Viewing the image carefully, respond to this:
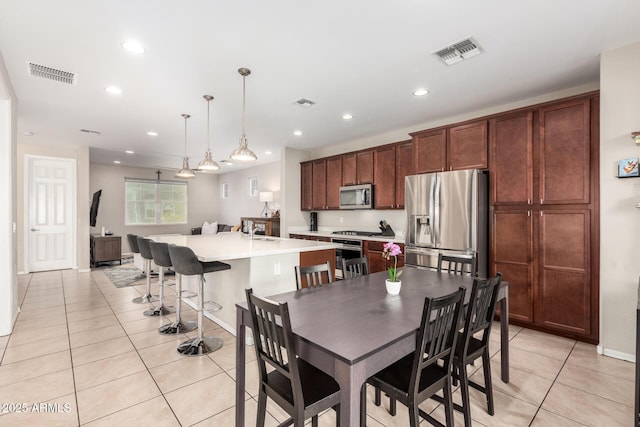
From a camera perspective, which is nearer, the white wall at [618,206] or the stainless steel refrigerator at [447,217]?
the white wall at [618,206]

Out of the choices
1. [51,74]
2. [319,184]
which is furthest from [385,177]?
[51,74]

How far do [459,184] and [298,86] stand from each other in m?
2.24

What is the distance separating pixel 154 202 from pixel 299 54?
8.64m

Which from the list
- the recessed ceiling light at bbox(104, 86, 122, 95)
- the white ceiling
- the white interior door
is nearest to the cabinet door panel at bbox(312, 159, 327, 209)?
the white ceiling

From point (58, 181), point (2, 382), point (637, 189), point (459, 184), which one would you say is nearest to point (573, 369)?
point (637, 189)

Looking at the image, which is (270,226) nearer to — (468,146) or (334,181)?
(334,181)

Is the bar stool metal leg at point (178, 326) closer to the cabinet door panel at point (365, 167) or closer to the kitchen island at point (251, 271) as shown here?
the kitchen island at point (251, 271)

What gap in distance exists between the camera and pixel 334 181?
6.10 meters

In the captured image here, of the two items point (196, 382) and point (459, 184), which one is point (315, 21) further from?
point (196, 382)

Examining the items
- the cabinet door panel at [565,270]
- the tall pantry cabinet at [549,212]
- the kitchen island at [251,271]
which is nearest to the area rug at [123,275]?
the kitchen island at [251,271]

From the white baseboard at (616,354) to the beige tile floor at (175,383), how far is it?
6 centimetres

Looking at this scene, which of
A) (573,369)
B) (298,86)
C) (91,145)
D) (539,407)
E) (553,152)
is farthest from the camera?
(91,145)

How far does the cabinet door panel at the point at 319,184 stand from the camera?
Answer: 6.29 m

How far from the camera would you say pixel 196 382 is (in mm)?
2387
